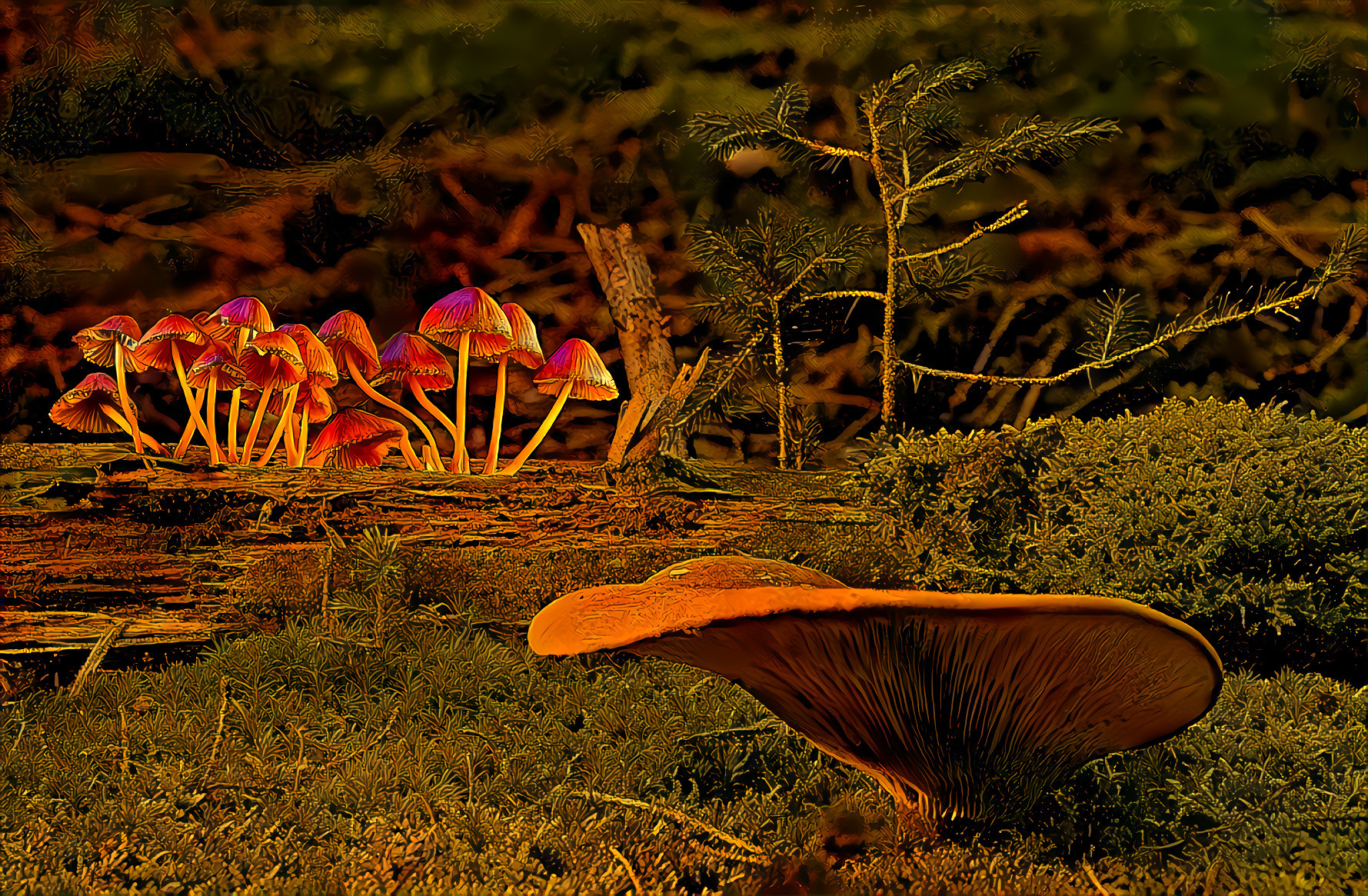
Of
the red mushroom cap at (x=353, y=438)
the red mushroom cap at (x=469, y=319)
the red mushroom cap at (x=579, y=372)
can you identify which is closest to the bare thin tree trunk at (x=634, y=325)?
the red mushroom cap at (x=579, y=372)

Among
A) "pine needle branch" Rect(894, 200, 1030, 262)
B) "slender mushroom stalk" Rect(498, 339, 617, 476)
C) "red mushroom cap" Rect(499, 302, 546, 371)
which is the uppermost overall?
"pine needle branch" Rect(894, 200, 1030, 262)

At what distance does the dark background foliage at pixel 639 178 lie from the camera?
247 centimetres

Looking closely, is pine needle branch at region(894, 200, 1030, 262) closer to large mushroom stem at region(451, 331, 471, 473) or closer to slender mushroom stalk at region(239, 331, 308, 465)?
large mushroom stem at region(451, 331, 471, 473)

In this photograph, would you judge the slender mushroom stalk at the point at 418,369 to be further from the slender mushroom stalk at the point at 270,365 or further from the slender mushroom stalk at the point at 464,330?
the slender mushroom stalk at the point at 270,365

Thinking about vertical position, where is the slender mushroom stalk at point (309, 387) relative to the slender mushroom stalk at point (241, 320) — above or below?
below

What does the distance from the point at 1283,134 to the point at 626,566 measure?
86.8 inches

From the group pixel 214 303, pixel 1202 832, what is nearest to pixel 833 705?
pixel 1202 832

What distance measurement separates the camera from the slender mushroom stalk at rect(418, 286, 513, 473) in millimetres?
2195

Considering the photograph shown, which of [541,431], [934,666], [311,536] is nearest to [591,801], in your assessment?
[934,666]

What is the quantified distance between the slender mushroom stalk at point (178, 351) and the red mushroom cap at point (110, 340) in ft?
0.07

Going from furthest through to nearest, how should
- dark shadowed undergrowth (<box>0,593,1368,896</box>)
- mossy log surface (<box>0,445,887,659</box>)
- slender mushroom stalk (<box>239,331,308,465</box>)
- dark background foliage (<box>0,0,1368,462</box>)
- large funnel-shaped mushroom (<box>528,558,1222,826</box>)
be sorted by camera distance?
dark background foliage (<box>0,0,1368,462</box>) → slender mushroom stalk (<box>239,331,308,465</box>) → mossy log surface (<box>0,445,887,659</box>) → dark shadowed undergrowth (<box>0,593,1368,896</box>) → large funnel-shaped mushroom (<box>528,558,1222,826</box>)

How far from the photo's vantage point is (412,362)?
2.27 m

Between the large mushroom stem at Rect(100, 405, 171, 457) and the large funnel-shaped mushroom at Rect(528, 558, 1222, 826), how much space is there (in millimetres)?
1525

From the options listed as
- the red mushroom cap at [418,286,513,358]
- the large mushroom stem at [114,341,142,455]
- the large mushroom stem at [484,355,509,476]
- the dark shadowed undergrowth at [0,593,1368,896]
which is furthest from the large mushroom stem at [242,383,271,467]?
the dark shadowed undergrowth at [0,593,1368,896]
